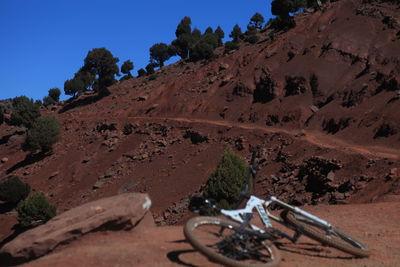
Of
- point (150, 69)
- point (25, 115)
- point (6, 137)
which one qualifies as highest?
point (150, 69)

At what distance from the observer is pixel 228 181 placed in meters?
19.2

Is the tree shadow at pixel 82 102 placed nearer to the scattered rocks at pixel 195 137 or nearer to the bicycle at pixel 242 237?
the scattered rocks at pixel 195 137

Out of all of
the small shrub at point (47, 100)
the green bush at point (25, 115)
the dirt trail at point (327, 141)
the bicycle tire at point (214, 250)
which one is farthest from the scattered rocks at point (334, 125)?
the small shrub at point (47, 100)

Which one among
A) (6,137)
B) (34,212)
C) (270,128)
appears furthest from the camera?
(6,137)

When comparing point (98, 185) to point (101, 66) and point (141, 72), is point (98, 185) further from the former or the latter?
point (141, 72)

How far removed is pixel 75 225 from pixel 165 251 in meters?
2.31

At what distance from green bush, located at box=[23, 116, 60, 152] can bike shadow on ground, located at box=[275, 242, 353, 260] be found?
4147 cm

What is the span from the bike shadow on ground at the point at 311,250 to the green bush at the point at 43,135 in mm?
41472

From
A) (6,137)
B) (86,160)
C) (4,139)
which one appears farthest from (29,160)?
(6,137)

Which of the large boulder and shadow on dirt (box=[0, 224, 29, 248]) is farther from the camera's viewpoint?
shadow on dirt (box=[0, 224, 29, 248])

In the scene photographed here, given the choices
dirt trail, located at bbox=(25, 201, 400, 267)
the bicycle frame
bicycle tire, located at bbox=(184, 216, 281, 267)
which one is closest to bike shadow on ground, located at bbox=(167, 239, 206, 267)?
dirt trail, located at bbox=(25, 201, 400, 267)

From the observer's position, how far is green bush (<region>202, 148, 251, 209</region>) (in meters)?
19.0

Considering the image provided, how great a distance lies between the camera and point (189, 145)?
33.3 metres

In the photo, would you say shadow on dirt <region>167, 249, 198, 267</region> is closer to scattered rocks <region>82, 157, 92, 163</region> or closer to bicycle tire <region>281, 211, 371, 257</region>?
bicycle tire <region>281, 211, 371, 257</region>
